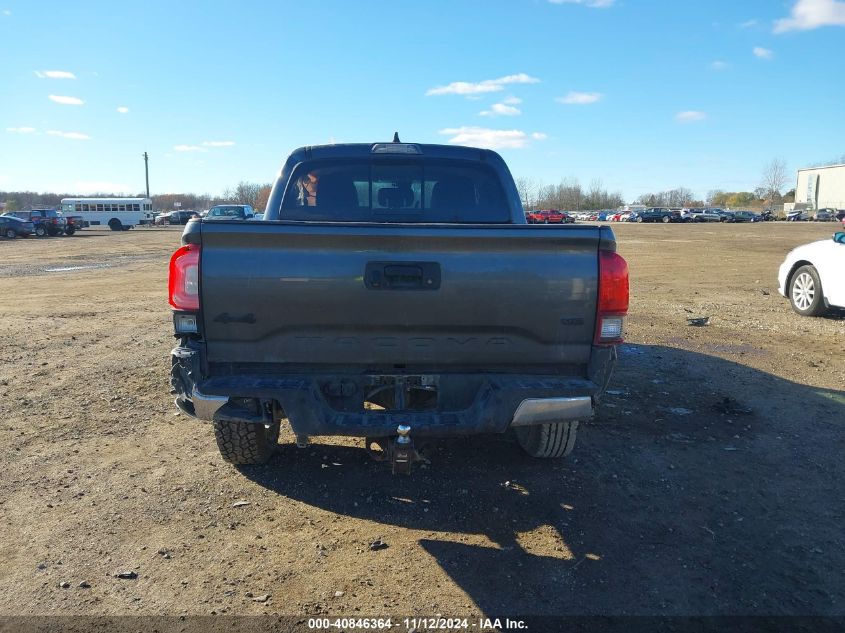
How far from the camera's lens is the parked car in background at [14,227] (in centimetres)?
3700

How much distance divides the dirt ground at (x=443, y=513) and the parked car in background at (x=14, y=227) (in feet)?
124

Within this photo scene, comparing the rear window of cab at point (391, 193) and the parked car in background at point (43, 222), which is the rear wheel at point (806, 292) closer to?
the rear window of cab at point (391, 193)

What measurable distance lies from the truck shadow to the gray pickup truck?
66 cm

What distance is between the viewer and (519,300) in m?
3.16

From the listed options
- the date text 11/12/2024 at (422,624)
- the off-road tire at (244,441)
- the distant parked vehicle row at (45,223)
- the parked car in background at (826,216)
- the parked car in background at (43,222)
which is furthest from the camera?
the parked car in background at (826,216)

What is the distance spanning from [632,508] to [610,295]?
1.35 meters

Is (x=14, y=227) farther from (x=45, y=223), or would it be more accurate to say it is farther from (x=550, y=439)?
(x=550, y=439)

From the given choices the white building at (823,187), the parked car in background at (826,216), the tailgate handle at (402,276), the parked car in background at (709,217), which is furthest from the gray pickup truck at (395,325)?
the white building at (823,187)

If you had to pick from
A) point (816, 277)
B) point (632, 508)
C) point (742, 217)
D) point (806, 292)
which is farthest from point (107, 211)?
point (742, 217)

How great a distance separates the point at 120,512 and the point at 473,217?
10.2 feet

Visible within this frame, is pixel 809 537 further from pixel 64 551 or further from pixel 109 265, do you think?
pixel 109 265

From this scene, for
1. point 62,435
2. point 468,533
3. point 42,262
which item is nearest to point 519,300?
point 468,533

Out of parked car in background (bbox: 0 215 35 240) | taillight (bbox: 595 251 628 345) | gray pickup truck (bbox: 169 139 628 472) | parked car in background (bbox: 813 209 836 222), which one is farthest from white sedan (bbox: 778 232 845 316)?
parked car in background (bbox: 813 209 836 222)

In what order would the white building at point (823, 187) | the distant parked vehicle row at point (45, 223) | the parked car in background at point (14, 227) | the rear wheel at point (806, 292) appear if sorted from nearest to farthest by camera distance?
the rear wheel at point (806, 292), the parked car in background at point (14, 227), the distant parked vehicle row at point (45, 223), the white building at point (823, 187)
